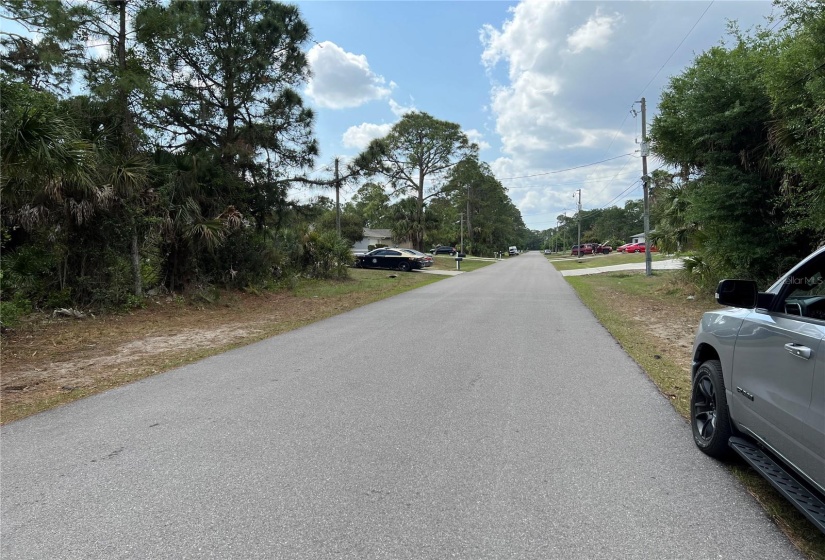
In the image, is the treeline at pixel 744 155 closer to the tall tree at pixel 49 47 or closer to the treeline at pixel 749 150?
the treeline at pixel 749 150

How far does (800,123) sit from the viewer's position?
26.9 feet

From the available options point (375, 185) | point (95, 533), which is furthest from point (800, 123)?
point (375, 185)

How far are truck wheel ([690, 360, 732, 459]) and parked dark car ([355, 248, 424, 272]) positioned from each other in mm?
27992

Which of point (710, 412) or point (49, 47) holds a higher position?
point (49, 47)

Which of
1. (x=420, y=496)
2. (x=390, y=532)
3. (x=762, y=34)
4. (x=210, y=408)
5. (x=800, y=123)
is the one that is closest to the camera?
(x=390, y=532)

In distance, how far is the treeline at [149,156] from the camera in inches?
382

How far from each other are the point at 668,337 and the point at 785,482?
680 cm

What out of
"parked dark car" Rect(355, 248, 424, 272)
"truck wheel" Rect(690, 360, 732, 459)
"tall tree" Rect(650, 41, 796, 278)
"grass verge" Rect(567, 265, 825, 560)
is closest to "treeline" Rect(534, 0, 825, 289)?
"tall tree" Rect(650, 41, 796, 278)

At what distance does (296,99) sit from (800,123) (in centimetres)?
1371

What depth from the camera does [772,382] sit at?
115 inches

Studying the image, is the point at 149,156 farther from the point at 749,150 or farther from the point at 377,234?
the point at 377,234

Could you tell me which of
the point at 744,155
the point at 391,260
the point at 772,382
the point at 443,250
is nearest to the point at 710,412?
the point at 772,382

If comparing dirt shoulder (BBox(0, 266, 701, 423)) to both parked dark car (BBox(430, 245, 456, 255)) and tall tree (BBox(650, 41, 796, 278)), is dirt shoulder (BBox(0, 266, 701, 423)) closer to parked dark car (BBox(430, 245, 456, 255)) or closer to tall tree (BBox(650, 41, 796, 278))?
tall tree (BBox(650, 41, 796, 278))

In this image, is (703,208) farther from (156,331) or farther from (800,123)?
(156,331)
